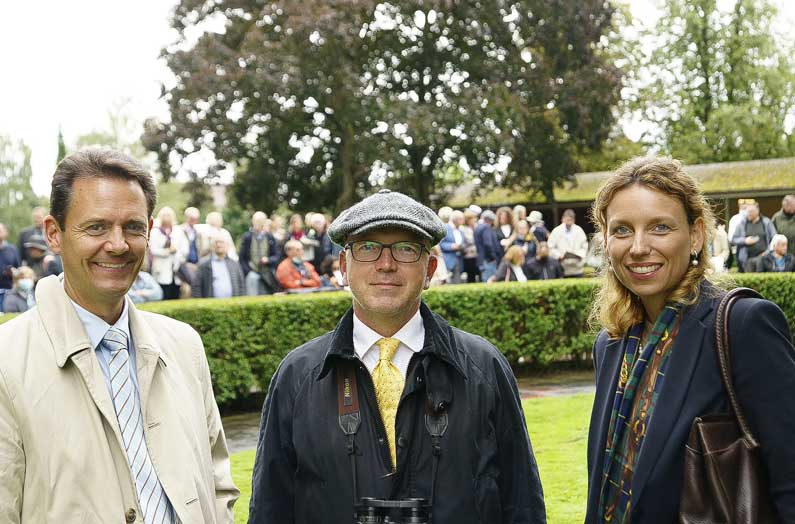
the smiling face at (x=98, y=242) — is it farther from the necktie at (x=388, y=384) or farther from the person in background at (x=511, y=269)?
the person in background at (x=511, y=269)

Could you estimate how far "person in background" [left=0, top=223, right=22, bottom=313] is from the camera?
11930 mm

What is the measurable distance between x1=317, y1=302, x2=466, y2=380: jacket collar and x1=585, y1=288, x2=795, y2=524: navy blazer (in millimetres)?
626

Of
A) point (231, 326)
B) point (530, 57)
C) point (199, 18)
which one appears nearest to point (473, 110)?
point (530, 57)

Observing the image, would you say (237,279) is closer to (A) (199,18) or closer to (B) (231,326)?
(B) (231,326)

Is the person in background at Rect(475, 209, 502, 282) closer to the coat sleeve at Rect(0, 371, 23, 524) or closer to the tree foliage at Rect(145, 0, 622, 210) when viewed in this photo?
the tree foliage at Rect(145, 0, 622, 210)

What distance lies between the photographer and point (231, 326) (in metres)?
10.1

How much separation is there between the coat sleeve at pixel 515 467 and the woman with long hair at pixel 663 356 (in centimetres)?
24

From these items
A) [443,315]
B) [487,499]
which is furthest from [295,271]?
[487,499]

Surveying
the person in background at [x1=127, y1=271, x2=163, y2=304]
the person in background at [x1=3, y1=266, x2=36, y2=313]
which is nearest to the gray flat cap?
the person in background at [x1=127, y1=271, x2=163, y2=304]

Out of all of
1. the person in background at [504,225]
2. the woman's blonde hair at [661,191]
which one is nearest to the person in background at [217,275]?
the person in background at [504,225]

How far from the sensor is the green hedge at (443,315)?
9.98 m

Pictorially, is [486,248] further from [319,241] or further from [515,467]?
[515,467]

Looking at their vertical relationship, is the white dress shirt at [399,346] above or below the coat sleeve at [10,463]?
above

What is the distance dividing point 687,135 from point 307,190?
2170 cm
